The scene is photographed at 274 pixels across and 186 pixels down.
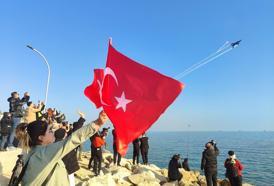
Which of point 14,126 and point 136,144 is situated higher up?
point 14,126

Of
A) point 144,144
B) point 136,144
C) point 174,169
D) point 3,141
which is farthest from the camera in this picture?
point 144,144

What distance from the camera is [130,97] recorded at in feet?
16.9

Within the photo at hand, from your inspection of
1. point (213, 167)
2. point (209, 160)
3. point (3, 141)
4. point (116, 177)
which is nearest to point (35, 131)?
point (116, 177)

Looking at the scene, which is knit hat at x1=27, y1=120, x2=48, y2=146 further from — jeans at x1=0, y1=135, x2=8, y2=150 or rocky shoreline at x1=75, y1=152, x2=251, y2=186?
jeans at x1=0, y1=135, x2=8, y2=150

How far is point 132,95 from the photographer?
5.20 m

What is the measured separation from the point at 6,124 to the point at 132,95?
10453 millimetres

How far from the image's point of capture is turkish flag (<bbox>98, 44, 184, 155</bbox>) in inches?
192

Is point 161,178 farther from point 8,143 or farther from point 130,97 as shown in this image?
point 130,97

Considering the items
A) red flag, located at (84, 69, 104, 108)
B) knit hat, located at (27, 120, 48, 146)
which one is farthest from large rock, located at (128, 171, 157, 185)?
knit hat, located at (27, 120, 48, 146)

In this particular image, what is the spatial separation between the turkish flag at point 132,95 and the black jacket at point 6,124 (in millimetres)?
10081

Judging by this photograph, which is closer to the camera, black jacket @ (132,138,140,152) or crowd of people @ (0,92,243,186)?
crowd of people @ (0,92,243,186)

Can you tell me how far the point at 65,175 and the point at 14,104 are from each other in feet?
38.2

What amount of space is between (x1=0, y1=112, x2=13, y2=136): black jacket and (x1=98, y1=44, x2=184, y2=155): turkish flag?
10.1m

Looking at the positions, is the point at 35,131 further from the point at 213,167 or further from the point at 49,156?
the point at 213,167
